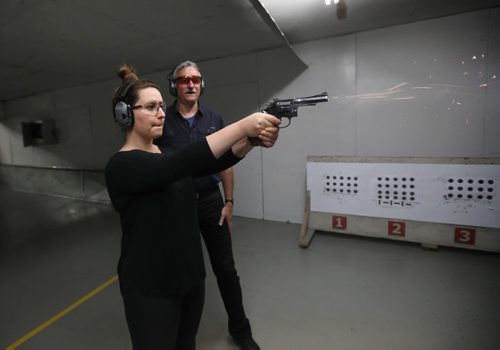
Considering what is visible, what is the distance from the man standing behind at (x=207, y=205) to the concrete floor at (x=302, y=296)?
0.82ft

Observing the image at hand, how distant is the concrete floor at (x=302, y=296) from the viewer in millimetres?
1611

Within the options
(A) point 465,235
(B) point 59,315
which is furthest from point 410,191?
(B) point 59,315

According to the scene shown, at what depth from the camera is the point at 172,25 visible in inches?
99.3

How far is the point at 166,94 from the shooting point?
4.25 meters

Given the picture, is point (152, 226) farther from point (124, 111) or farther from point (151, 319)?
point (124, 111)

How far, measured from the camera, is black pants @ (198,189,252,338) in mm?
1457

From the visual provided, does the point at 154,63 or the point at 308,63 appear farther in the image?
the point at 154,63

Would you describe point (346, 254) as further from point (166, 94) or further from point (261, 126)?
point (166, 94)

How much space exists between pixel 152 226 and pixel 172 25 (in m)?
2.31

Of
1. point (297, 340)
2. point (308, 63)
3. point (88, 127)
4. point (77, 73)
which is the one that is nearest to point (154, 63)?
point (77, 73)

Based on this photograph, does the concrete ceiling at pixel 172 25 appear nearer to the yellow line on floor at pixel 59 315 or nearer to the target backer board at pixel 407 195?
the target backer board at pixel 407 195

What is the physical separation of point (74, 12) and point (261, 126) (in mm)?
2286

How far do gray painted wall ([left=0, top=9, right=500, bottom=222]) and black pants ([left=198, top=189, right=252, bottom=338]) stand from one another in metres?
2.14

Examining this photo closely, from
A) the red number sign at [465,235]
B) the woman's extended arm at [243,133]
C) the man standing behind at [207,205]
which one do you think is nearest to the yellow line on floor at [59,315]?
the man standing behind at [207,205]
